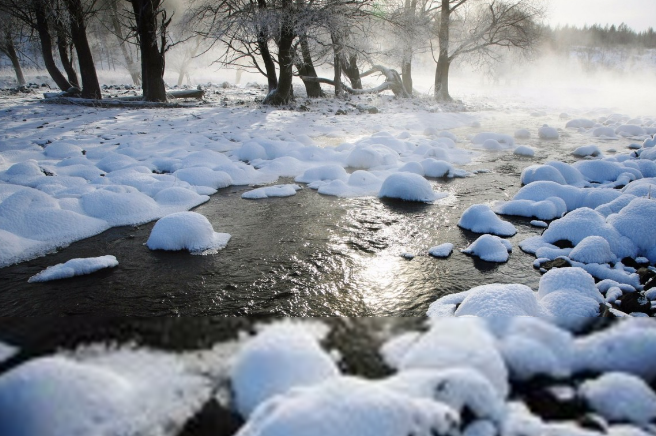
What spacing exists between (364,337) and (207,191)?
13.2 feet

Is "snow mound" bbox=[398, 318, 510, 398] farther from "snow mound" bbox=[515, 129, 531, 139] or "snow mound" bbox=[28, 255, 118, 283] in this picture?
"snow mound" bbox=[515, 129, 531, 139]

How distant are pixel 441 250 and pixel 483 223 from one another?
2.38 ft

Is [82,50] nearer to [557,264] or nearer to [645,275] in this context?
[557,264]

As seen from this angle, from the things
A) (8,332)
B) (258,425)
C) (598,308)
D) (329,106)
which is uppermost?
(329,106)

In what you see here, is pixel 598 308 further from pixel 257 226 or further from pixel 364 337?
pixel 257 226

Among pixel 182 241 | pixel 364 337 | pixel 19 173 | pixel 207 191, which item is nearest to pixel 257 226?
pixel 182 241

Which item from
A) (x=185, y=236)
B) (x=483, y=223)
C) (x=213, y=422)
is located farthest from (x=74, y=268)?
(x=483, y=223)

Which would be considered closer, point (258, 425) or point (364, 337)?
point (258, 425)

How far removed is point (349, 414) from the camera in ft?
2.17

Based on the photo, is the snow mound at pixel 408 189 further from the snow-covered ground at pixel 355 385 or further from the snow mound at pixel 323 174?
the snow-covered ground at pixel 355 385

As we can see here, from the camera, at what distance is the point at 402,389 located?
0.75 m

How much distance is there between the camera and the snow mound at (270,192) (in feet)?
14.5

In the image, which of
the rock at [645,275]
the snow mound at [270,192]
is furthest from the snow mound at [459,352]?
the snow mound at [270,192]

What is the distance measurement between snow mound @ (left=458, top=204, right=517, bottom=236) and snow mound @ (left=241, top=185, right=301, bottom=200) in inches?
81.0
